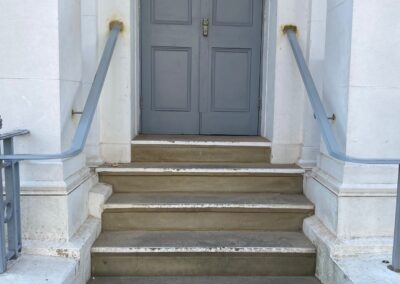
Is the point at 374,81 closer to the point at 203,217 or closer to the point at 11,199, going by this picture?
the point at 203,217

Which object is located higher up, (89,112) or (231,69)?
(231,69)

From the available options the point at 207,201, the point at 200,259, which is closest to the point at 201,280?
the point at 200,259

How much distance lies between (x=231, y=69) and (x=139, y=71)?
884mm

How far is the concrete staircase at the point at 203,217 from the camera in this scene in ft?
8.25

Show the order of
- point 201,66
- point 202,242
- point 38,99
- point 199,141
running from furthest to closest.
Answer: point 201,66 → point 199,141 → point 202,242 → point 38,99

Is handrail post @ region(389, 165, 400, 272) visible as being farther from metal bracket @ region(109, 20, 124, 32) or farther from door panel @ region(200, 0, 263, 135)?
metal bracket @ region(109, 20, 124, 32)

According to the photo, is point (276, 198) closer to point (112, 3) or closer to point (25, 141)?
point (25, 141)

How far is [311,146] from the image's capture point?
131 inches

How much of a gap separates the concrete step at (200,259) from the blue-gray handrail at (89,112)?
741 millimetres

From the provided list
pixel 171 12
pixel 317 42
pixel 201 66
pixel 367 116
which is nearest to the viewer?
pixel 367 116

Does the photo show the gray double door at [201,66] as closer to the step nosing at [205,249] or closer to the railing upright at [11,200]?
the step nosing at [205,249]

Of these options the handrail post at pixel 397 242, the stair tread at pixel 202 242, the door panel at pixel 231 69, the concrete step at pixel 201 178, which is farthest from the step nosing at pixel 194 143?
the handrail post at pixel 397 242

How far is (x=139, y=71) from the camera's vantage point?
3756 mm

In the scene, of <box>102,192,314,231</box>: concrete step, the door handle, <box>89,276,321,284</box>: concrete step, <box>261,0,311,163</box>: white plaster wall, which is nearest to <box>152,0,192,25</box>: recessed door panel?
the door handle
